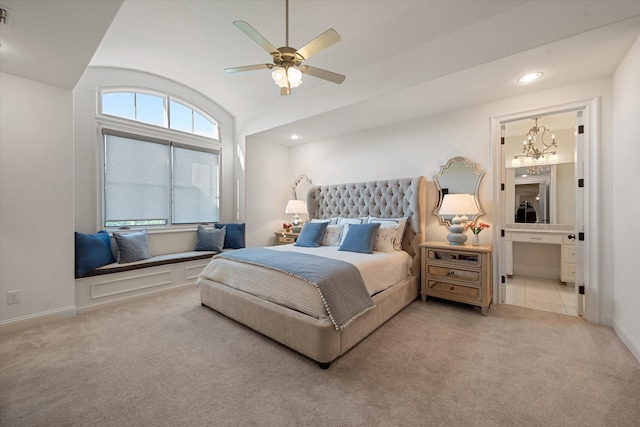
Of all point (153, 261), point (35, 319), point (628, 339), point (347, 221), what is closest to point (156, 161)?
Result: point (153, 261)

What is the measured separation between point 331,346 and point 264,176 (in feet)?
12.7

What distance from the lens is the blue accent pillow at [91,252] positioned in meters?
3.09

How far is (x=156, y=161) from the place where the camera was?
4.21 metres

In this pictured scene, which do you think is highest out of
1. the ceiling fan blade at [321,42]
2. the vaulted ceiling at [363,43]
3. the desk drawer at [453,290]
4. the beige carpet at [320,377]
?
the vaulted ceiling at [363,43]

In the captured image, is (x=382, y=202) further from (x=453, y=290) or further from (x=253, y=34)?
(x=253, y=34)

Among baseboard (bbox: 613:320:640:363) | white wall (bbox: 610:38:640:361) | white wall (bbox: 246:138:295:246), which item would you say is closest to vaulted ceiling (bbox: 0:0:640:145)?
white wall (bbox: 610:38:640:361)

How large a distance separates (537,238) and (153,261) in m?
5.92

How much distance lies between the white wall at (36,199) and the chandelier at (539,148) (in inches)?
256

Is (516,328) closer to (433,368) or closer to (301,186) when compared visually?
(433,368)

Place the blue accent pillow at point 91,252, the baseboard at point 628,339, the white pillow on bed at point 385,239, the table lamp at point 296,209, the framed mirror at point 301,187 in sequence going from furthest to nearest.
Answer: the framed mirror at point 301,187 < the table lamp at point 296,209 < the white pillow on bed at point 385,239 < the blue accent pillow at point 91,252 < the baseboard at point 628,339

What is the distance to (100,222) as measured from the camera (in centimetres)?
364

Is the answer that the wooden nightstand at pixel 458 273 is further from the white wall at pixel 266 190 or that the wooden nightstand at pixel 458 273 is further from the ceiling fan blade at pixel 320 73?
the white wall at pixel 266 190

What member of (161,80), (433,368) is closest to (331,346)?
(433,368)

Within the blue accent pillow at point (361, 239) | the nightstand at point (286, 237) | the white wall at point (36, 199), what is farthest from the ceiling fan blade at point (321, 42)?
the nightstand at point (286, 237)
